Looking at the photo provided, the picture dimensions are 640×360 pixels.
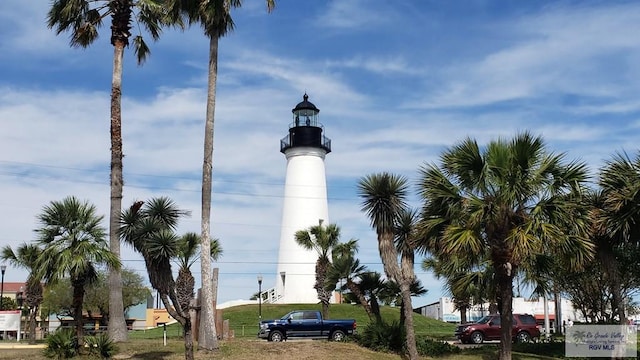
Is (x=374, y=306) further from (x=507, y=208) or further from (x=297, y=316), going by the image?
(x=507, y=208)

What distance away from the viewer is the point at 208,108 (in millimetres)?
23500

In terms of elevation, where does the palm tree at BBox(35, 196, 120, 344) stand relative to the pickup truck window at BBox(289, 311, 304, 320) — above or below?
above

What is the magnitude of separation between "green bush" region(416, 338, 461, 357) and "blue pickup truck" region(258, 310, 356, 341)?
5.02m

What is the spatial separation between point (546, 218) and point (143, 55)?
1860cm

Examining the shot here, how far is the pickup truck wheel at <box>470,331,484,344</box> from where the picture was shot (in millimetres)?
30428

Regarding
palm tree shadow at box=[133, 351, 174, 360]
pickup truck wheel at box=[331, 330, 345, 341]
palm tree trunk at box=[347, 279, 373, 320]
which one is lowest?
palm tree shadow at box=[133, 351, 174, 360]

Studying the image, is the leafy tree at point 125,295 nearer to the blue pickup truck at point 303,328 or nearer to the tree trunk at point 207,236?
the blue pickup truck at point 303,328

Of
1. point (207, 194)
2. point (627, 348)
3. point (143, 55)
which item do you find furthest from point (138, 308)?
point (627, 348)

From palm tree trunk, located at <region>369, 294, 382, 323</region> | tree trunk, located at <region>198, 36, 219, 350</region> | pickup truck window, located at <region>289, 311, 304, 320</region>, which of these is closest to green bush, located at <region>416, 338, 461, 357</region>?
palm tree trunk, located at <region>369, 294, 382, 323</region>

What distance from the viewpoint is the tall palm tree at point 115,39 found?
79.1ft

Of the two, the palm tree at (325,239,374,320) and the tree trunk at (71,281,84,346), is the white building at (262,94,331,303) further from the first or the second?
the tree trunk at (71,281,84,346)

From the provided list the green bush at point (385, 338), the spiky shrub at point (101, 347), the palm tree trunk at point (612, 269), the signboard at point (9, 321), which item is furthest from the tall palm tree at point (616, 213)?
the signboard at point (9, 321)

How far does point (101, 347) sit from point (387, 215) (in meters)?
9.69

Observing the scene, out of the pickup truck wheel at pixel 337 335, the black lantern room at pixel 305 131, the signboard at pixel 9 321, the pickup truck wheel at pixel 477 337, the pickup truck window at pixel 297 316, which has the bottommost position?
the pickup truck wheel at pixel 477 337
